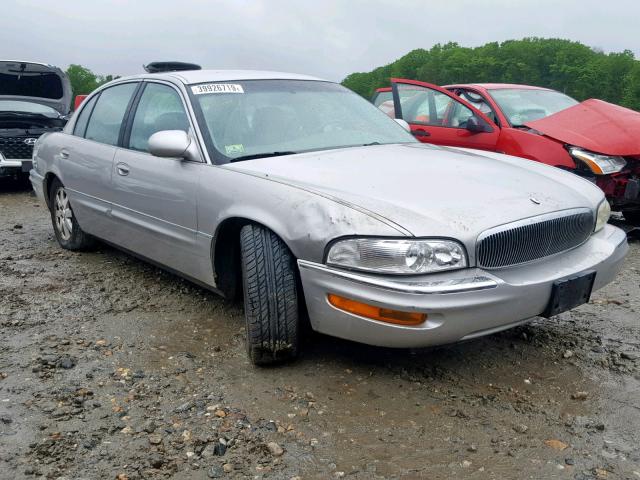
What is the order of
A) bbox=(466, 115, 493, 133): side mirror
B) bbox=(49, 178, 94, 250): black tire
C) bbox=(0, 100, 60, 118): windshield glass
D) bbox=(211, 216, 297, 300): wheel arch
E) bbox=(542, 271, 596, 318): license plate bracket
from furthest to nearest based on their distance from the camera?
bbox=(0, 100, 60, 118): windshield glass → bbox=(466, 115, 493, 133): side mirror → bbox=(49, 178, 94, 250): black tire → bbox=(211, 216, 297, 300): wheel arch → bbox=(542, 271, 596, 318): license plate bracket

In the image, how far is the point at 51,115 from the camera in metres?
9.56

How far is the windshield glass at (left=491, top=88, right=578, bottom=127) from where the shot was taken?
6768 millimetres

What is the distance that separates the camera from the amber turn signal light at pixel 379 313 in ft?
8.84

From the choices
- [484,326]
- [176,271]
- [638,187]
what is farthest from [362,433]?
[638,187]

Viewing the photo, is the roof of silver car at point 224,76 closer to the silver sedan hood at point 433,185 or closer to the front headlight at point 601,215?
the silver sedan hood at point 433,185

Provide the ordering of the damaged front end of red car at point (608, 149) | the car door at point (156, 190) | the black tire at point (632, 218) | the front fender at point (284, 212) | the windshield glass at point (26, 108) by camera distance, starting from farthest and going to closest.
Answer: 1. the windshield glass at point (26, 108)
2. the black tire at point (632, 218)
3. the damaged front end of red car at point (608, 149)
4. the car door at point (156, 190)
5. the front fender at point (284, 212)

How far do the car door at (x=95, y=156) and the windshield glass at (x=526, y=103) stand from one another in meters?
3.85

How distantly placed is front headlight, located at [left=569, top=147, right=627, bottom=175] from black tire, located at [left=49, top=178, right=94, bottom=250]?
419 cm

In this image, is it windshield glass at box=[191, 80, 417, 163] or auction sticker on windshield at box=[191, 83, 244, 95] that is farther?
auction sticker on windshield at box=[191, 83, 244, 95]

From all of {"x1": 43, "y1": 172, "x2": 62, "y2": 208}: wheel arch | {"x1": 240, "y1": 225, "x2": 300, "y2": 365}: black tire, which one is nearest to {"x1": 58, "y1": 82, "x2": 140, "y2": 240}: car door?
{"x1": 43, "y1": 172, "x2": 62, "y2": 208}: wheel arch

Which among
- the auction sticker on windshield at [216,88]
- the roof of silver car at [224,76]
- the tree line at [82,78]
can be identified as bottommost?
the tree line at [82,78]

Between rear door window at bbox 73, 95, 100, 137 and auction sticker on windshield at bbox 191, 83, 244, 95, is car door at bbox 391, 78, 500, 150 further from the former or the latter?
rear door window at bbox 73, 95, 100, 137

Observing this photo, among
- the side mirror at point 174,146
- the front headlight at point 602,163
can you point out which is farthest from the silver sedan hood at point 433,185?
the front headlight at point 602,163

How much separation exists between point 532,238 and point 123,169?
8.47 feet
